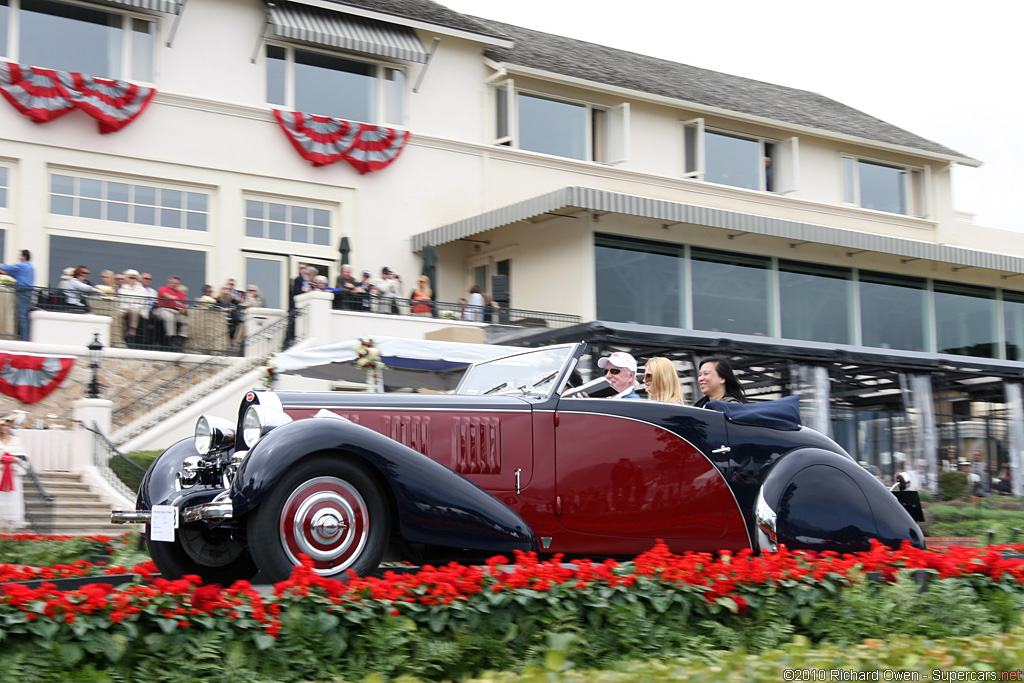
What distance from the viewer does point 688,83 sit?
30.4m

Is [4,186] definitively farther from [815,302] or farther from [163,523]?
[815,302]

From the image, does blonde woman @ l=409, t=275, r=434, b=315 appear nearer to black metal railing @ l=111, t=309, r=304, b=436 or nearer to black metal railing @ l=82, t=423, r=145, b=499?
black metal railing @ l=111, t=309, r=304, b=436

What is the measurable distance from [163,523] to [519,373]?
281cm

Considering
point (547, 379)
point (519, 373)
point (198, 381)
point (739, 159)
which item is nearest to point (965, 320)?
point (739, 159)

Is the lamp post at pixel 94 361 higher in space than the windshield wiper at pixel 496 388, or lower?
higher

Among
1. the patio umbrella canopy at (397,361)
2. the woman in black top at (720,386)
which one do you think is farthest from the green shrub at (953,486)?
the woman in black top at (720,386)

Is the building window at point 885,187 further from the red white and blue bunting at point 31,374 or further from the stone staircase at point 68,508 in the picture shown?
the stone staircase at point 68,508

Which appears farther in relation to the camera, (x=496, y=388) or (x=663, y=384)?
(x=496, y=388)

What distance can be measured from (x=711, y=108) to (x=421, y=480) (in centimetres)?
2455

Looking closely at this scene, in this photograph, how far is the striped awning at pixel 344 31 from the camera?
22953 millimetres

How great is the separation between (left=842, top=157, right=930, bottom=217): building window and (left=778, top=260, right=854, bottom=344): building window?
16.1 feet

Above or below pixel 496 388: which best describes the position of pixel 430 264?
above

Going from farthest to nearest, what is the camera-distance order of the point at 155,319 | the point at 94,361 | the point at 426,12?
the point at 426,12 < the point at 155,319 < the point at 94,361

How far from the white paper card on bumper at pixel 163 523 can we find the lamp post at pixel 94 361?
1273cm
